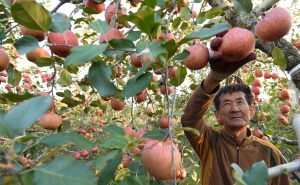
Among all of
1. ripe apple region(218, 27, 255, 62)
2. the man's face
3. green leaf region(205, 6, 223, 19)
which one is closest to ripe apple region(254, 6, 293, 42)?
ripe apple region(218, 27, 255, 62)

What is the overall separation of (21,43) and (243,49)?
638 mm

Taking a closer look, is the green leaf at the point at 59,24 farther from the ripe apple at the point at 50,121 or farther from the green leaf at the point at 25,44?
the ripe apple at the point at 50,121

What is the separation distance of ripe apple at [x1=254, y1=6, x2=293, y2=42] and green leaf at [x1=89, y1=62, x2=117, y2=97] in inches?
20.0

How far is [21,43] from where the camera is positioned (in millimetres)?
691

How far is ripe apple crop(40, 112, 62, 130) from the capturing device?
4.05 ft

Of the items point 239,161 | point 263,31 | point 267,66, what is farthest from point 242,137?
point 267,66

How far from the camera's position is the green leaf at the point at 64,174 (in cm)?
39

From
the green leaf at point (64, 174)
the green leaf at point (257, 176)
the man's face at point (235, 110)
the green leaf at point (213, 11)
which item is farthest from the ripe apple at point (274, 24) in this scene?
the man's face at point (235, 110)

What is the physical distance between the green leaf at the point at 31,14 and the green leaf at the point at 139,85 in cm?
25

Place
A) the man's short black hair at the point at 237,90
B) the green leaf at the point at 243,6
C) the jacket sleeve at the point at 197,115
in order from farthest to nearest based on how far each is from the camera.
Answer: the man's short black hair at the point at 237,90
the jacket sleeve at the point at 197,115
the green leaf at the point at 243,6

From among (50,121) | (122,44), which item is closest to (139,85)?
(122,44)

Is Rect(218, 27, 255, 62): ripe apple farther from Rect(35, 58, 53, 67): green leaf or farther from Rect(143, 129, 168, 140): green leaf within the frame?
Rect(35, 58, 53, 67): green leaf

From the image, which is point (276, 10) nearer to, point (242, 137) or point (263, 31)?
point (263, 31)

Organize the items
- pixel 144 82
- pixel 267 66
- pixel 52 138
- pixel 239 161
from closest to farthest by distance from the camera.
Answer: pixel 52 138 < pixel 144 82 < pixel 239 161 < pixel 267 66
